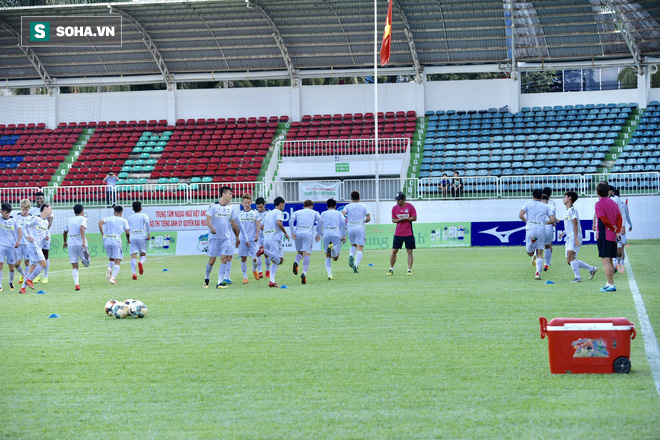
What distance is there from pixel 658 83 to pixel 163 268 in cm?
3218

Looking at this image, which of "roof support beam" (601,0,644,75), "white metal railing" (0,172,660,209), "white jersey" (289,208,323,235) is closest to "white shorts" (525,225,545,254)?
"white jersey" (289,208,323,235)

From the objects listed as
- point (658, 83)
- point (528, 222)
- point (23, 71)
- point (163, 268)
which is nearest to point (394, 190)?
point (163, 268)

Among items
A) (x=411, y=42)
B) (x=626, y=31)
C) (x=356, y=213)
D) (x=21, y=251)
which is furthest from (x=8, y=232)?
(x=626, y=31)

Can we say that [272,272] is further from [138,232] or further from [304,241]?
[138,232]

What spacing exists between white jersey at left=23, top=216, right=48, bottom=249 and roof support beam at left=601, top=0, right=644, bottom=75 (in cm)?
2784

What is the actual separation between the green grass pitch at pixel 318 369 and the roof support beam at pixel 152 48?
85.2 ft

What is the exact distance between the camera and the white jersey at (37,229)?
1831 cm

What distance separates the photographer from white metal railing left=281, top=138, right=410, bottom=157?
124ft

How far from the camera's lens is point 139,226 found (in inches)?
849

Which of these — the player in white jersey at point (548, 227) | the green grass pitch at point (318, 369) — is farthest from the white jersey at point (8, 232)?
the player in white jersey at point (548, 227)

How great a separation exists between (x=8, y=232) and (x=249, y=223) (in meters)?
5.26

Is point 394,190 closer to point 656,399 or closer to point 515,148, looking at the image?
point 515,148

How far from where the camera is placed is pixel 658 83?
4509 centimetres

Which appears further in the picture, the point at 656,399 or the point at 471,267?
the point at 471,267
